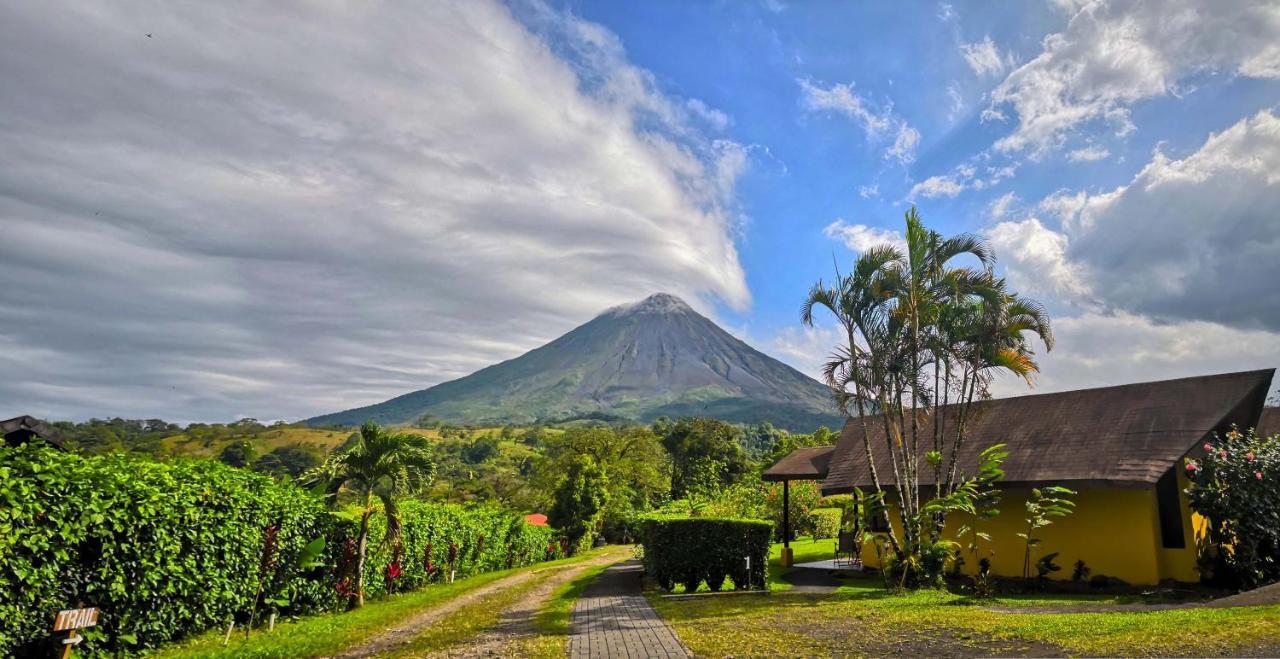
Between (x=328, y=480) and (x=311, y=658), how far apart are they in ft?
21.6

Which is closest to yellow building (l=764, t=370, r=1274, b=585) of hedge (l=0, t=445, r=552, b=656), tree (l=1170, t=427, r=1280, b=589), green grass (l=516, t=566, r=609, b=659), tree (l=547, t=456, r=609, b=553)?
tree (l=1170, t=427, r=1280, b=589)

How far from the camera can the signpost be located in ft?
20.0

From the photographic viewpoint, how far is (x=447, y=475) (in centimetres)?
7200

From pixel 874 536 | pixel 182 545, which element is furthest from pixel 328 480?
pixel 874 536

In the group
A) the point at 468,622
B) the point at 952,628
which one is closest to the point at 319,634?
the point at 468,622

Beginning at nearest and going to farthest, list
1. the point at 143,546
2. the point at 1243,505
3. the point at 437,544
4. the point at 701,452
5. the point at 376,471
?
the point at 143,546 < the point at 1243,505 < the point at 376,471 < the point at 437,544 < the point at 701,452

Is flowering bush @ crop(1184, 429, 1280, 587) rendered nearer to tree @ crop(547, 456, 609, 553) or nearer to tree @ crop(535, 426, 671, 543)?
tree @ crop(547, 456, 609, 553)

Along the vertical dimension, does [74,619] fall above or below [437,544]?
above

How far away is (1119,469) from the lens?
521 inches

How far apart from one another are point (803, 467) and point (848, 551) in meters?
3.34

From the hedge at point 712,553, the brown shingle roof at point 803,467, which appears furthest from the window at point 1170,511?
the hedge at point 712,553

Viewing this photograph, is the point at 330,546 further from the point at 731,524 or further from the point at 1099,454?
the point at 1099,454

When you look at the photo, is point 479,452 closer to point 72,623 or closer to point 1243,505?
point 1243,505

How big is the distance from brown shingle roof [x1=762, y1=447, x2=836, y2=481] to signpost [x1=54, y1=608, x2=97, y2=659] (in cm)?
1711
